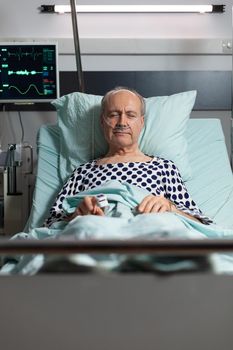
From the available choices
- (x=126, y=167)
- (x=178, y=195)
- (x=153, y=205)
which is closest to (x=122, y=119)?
(x=126, y=167)

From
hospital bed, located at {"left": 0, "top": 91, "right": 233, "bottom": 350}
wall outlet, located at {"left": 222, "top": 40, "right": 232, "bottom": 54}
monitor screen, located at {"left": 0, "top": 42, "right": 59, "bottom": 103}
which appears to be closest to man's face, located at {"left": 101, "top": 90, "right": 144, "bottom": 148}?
monitor screen, located at {"left": 0, "top": 42, "right": 59, "bottom": 103}

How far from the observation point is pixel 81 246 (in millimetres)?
923

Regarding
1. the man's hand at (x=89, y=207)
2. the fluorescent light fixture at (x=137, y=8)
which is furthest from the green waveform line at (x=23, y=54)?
the man's hand at (x=89, y=207)

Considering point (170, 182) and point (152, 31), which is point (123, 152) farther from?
point (152, 31)

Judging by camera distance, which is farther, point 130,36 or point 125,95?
point 130,36

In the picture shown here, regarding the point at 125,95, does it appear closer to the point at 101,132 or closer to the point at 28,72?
the point at 101,132

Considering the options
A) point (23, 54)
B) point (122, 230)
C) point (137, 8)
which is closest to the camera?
point (122, 230)

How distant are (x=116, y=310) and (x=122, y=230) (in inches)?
25.6

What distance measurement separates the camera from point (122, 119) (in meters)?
2.63

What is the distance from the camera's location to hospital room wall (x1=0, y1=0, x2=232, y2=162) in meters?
3.72

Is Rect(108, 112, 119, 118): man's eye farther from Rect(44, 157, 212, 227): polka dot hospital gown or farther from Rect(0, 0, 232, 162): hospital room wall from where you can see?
Rect(0, 0, 232, 162): hospital room wall

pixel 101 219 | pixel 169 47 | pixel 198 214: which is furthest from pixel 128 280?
pixel 169 47

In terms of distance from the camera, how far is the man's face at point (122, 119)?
2.62 meters

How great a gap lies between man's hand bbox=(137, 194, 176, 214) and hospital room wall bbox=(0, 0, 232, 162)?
5.60 feet
